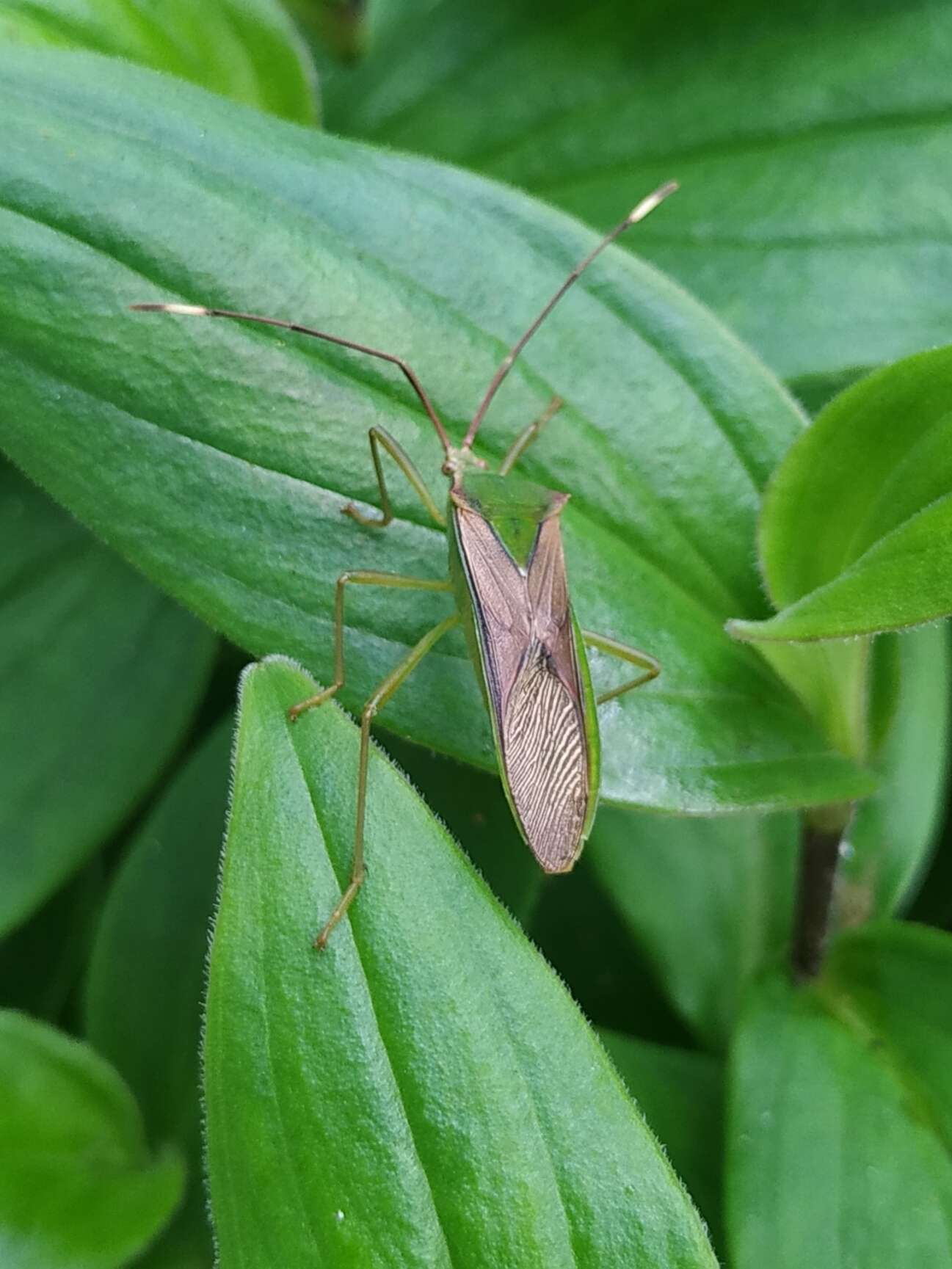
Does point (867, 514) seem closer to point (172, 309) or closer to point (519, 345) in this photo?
point (519, 345)

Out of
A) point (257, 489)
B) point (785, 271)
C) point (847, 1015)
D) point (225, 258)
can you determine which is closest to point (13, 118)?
Result: point (225, 258)

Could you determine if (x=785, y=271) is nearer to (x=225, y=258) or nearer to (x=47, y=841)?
(x=225, y=258)

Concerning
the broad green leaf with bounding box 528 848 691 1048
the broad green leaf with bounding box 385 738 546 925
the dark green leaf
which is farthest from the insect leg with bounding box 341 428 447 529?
the dark green leaf

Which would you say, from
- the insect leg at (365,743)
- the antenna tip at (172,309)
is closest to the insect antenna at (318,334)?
the antenna tip at (172,309)

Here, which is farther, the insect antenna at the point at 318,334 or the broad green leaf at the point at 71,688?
the broad green leaf at the point at 71,688

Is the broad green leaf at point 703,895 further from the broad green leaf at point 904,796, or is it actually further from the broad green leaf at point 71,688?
the broad green leaf at point 71,688

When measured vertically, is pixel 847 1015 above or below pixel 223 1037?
below

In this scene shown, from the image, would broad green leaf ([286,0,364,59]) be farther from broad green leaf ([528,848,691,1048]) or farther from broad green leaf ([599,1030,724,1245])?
broad green leaf ([599,1030,724,1245])
